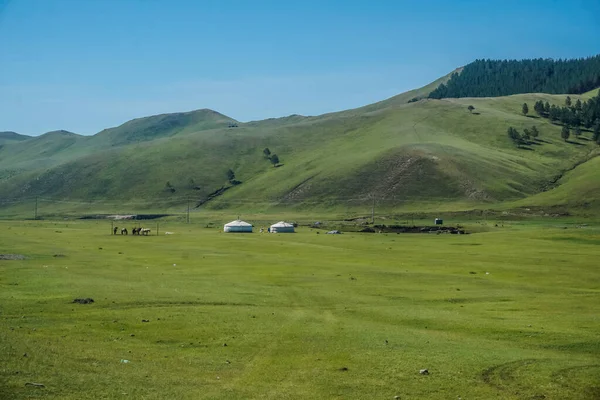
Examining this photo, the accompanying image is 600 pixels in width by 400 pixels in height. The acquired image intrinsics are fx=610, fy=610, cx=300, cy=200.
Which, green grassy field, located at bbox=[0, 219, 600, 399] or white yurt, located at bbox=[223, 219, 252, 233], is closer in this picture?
green grassy field, located at bbox=[0, 219, 600, 399]

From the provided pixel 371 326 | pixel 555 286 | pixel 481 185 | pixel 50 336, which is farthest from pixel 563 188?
pixel 50 336

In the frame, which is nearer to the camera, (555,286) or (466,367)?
(466,367)

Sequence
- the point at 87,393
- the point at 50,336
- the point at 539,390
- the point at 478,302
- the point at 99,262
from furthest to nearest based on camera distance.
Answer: the point at 99,262 → the point at 478,302 → the point at 50,336 → the point at 539,390 → the point at 87,393

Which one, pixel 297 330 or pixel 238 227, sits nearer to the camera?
pixel 297 330

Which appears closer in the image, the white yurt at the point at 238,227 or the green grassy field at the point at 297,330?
the green grassy field at the point at 297,330

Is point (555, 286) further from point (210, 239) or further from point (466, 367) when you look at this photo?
point (210, 239)

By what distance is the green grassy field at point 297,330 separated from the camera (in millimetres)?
20312

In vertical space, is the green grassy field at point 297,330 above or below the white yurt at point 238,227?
above

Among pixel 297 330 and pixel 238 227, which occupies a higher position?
pixel 297 330

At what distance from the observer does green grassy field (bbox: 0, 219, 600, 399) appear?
800 inches

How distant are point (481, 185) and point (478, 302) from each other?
15659 centimetres

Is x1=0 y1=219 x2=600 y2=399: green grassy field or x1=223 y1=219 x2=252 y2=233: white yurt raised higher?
x1=0 y1=219 x2=600 y2=399: green grassy field

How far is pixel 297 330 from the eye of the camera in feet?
97.7

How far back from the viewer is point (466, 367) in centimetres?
2295
